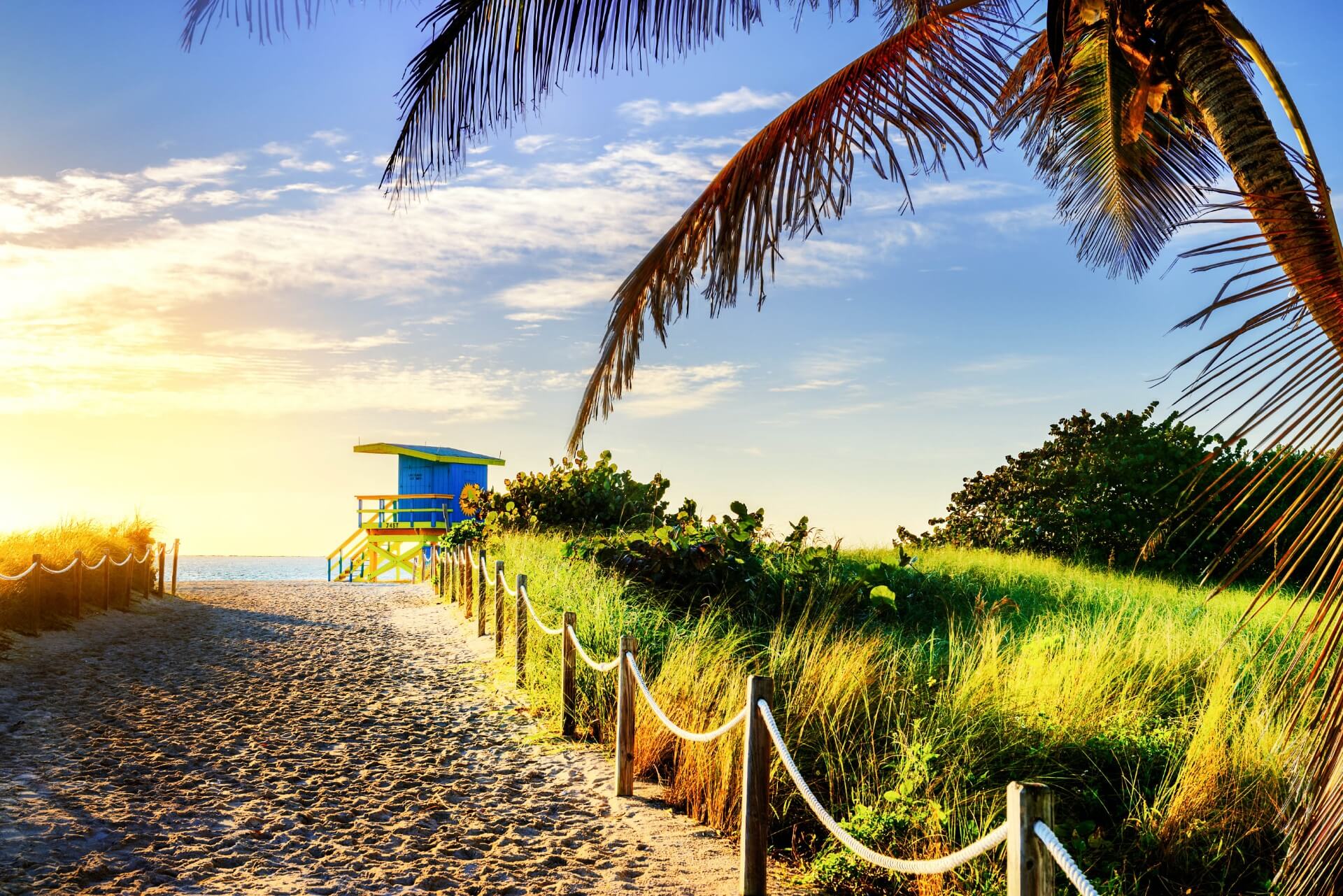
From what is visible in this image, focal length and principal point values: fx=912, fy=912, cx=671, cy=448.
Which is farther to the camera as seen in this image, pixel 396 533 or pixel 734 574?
pixel 396 533

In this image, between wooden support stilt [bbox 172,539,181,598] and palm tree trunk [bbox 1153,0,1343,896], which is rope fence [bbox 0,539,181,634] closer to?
wooden support stilt [bbox 172,539,181,598]

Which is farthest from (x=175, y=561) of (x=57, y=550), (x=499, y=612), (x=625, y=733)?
(x=625, y=733)

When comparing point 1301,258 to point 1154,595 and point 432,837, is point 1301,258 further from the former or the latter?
point 1154,595

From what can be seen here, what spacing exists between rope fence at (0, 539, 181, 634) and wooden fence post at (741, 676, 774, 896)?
10380mm

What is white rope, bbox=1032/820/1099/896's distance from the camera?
237 centimetres

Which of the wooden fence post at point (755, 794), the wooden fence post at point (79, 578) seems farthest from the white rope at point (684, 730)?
the wooden fence post at point (79, 578)

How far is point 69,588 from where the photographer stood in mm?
12672

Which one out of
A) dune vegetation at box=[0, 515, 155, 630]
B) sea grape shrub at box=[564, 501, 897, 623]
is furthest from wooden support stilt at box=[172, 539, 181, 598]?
sea grape shrub at box=[564, 501, 897, 623]

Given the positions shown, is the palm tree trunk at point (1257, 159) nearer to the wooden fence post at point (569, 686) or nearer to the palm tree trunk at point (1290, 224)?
the palm tree trunk at point (1290, 224)

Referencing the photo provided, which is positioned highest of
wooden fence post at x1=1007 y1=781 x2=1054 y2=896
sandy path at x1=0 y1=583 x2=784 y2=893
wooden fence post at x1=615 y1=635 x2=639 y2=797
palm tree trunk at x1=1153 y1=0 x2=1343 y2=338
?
palm tree trunk at x1=1153 y1=0 x2=1343 y2=338

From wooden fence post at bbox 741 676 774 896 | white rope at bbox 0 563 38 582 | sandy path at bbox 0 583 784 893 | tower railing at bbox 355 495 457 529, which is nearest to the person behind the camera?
wooden fence post at bbox 741 676 774 896

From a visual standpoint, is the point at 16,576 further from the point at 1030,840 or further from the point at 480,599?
the point at 1030,840

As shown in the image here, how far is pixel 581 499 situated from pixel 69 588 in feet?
27.4

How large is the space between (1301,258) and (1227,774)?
121 inches
